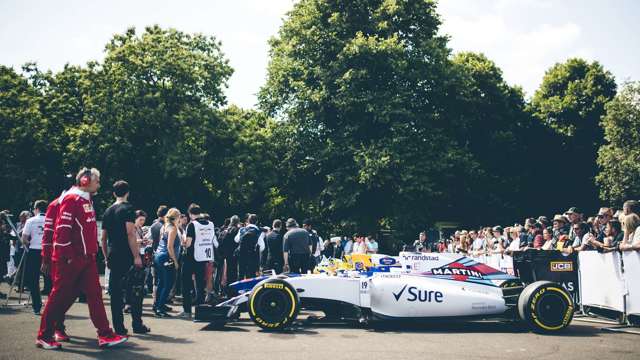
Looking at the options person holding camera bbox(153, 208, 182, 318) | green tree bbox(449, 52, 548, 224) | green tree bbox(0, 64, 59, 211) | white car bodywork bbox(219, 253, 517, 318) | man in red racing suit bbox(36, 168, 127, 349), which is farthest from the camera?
green tree bbox(449, 52, 548, 224)

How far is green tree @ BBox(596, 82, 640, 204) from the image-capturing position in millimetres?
36750

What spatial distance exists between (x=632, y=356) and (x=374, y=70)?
2296 centimetres

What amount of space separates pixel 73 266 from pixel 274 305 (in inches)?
118

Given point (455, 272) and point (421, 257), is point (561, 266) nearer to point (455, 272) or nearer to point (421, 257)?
point (455, 272)

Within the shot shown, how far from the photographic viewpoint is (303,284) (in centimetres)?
935

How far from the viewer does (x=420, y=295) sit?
926 cm

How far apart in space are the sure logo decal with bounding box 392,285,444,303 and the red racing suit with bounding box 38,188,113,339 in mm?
4384

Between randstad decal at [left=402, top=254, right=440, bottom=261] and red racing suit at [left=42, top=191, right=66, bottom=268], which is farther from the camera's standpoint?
randstad decal at [left=402, top=254, right=440, bottom=261]

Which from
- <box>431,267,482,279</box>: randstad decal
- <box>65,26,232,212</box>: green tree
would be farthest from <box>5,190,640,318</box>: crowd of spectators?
<box>65,26,232,212</box>: green tree

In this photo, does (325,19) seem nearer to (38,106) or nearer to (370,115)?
(370,115)

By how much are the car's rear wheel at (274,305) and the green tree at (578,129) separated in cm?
3541

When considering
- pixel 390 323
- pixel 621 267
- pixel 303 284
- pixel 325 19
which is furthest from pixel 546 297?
pixel 325 19

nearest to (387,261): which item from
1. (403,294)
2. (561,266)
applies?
(403,294)

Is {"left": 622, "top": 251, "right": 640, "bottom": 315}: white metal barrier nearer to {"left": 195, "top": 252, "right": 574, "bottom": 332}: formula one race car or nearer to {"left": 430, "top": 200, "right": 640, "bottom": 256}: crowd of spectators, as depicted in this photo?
{"left": 430, "top": 200, "right": 640, "bottom": 256}: crowd of spectators
